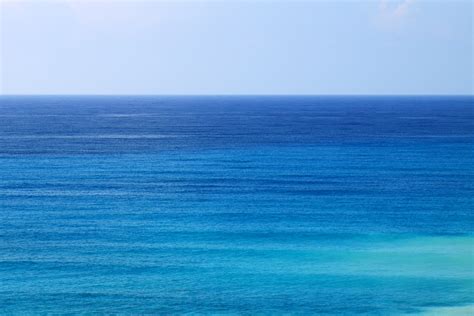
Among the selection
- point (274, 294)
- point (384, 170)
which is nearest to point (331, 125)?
point (384, 170)

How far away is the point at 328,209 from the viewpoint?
165ft

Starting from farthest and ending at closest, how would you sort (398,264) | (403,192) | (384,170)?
1. (384,170)
2. (403,192)
3. (398,264)

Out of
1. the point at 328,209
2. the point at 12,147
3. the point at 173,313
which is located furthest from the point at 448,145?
the point at 173,313

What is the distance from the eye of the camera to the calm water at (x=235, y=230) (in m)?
32.8

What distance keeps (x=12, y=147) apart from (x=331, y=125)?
61.3 meters

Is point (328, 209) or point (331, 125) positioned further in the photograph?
point (331, 125)

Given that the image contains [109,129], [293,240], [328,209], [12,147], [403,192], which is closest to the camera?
[293,240]

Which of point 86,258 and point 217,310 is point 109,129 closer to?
point 86,258

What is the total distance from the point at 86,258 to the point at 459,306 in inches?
735

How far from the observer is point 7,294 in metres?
32.6

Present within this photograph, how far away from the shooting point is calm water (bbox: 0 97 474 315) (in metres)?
32.8

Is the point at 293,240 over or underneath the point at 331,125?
underneath

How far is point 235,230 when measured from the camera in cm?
4453

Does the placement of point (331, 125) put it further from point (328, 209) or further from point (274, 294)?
point (274, 294)
